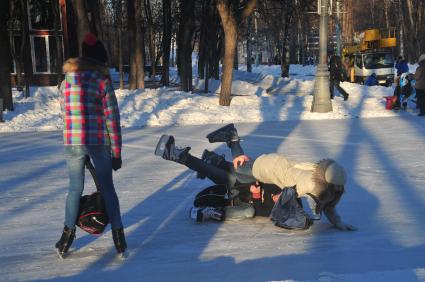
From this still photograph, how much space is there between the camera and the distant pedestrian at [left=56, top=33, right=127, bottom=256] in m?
4.15

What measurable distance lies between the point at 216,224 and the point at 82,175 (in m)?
1.65

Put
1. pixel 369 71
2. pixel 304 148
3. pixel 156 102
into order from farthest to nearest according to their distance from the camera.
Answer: pixel 369 71 → pixel 156 102 → pixel 304 148

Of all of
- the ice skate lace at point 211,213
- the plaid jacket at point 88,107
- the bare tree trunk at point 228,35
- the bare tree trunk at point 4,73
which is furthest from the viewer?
the bare tree trunk at point 228,35

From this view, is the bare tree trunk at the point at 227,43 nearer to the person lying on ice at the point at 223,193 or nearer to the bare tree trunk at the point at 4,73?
the bare tree trunk at the point at 4,73

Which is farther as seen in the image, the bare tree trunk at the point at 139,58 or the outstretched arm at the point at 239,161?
the bare tree trunk at the point at 139,58

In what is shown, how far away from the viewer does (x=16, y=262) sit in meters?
4.46

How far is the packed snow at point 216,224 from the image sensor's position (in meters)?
4.19

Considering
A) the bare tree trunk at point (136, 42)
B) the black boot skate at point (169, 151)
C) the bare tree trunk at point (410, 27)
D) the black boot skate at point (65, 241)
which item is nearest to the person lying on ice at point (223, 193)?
the black boot skate at point (169, 151)

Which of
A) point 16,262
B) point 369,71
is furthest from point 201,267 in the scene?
point 369,71

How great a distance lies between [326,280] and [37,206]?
12.8ft

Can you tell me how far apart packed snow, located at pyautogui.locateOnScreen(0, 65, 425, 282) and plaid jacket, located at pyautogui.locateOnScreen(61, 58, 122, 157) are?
1051 mm

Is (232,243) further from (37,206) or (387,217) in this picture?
(37,206)

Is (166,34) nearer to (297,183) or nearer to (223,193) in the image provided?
(223,193)

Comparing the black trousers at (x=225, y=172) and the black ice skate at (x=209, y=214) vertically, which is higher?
the black trousers at (x=225, y=172)
